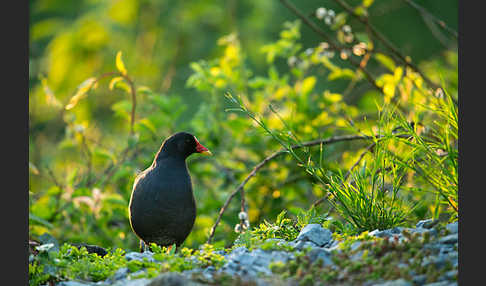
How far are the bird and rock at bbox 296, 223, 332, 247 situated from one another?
3.48ft

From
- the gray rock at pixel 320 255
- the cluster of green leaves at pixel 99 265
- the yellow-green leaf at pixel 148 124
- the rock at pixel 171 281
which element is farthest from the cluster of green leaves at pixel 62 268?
the yellow-green leaf at pixel 148 124

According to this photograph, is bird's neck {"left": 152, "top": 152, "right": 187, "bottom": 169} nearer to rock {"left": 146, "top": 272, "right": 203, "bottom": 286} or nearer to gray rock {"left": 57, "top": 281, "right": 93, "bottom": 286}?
gray rock {"left": 57, "top": 281, "right": 93, "bottom": 286}

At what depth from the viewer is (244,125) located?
5.43 m

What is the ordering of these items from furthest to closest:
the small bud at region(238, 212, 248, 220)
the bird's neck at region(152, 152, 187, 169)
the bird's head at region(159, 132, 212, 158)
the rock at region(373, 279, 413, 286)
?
the bird's head at region(159, 132, 212, 158)
the bird's neck at region(152, 152, 187, 169)
the small bud at region(238, 212, 248, 220)
the rock at region(373, 279, 413, 286)

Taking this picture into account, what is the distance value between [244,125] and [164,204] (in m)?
1.73

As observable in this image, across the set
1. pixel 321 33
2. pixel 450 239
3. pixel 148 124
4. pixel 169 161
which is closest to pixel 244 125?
pixel 148 124

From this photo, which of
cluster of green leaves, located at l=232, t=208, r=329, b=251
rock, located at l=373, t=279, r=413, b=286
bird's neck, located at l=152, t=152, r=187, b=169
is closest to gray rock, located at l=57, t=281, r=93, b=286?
cluster of green leaves, located at l=232, t=208, r=329, b=251

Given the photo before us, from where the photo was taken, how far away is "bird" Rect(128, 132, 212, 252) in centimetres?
390

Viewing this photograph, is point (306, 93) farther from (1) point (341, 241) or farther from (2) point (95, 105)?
(2) point (95, 105)

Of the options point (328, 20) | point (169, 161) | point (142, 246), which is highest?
point (328, 20)

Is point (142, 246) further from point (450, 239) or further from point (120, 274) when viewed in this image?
point (450, 239)

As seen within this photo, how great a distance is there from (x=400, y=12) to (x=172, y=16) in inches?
178

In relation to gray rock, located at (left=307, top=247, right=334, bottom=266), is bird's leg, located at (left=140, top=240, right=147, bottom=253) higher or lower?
lower

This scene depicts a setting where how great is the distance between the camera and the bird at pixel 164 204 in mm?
3896
